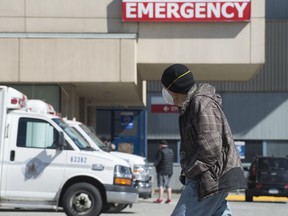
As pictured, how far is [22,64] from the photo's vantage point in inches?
877

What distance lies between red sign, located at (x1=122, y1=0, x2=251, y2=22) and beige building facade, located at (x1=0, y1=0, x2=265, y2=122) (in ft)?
0.71

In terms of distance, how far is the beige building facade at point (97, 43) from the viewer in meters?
22.3

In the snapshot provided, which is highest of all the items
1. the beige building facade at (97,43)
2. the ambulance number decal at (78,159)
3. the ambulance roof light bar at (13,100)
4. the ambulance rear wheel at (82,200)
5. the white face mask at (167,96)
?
the beige building facade at (97,43)

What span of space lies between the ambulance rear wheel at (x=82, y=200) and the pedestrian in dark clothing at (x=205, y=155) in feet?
31.1

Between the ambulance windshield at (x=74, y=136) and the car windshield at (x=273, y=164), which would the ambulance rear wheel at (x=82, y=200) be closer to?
the ambulance windshield at (x=74, y=136)

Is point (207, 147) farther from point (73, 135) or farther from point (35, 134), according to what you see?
point (73, 135)

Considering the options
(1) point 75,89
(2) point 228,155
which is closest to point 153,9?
(1) point 75,89

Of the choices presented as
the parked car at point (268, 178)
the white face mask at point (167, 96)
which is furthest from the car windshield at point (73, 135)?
the parked car at point (268, 178)

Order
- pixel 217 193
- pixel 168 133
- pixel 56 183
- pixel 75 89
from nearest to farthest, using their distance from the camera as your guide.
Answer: pixel 217 193
pixel 56 183
pixel 75 89
pixel 168 133

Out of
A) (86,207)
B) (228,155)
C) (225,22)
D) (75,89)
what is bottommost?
(86,207)

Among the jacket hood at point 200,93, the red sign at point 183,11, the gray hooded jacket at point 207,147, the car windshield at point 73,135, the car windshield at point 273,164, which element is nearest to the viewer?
the gray hooded jacket at point 207,147

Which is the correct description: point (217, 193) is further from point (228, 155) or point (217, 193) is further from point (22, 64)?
point (22, 64)

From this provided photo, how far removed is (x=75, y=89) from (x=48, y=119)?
932 centimetres

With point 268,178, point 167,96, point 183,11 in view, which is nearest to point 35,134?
point 183,11
